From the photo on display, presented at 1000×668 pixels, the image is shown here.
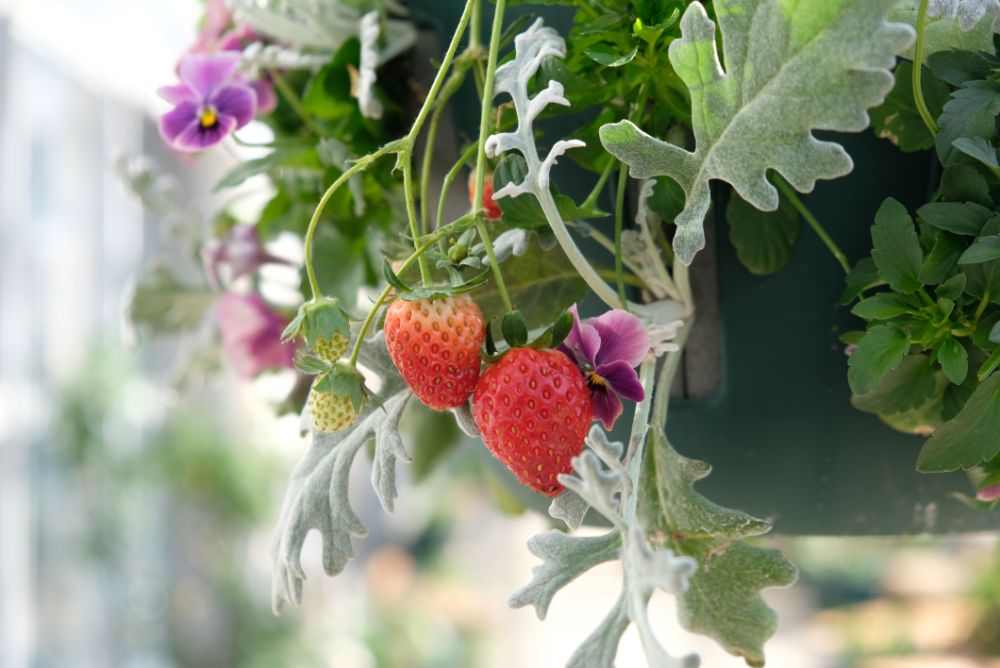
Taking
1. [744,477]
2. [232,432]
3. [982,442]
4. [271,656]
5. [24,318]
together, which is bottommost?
[271,656]

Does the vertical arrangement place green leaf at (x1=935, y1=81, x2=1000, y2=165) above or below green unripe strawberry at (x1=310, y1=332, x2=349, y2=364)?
above

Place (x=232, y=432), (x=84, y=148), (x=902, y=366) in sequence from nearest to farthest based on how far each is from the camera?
(x=902, y=366)
(x=84, y=148)
(x=232, y=432)

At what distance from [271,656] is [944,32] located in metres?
3.54

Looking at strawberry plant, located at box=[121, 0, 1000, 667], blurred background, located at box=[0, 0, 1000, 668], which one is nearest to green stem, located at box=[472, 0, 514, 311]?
strawberry plant, located at box=[121, 0, 1000, 667]

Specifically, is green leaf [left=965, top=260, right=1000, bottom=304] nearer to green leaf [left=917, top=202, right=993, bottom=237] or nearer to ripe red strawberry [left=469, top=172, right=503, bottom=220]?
green leaf [left=917, top=202, right=993, bottom=237]

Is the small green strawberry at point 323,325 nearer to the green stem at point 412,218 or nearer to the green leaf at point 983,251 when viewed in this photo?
the green stem at point 412,218

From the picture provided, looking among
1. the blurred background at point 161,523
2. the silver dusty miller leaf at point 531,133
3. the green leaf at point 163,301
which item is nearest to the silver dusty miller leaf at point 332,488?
the silver dusty miller leaf at point 531,133

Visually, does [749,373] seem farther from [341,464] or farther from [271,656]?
[271,656]

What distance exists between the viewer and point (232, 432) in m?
3.94

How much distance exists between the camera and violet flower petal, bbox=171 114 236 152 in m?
0.50

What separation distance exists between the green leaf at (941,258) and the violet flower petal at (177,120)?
1.11 ft

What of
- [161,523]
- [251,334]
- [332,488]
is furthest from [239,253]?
[161,523]

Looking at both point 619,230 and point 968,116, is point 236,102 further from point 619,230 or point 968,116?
point 968,116

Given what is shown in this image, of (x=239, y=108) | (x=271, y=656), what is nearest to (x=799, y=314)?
(x=239, y=108)
